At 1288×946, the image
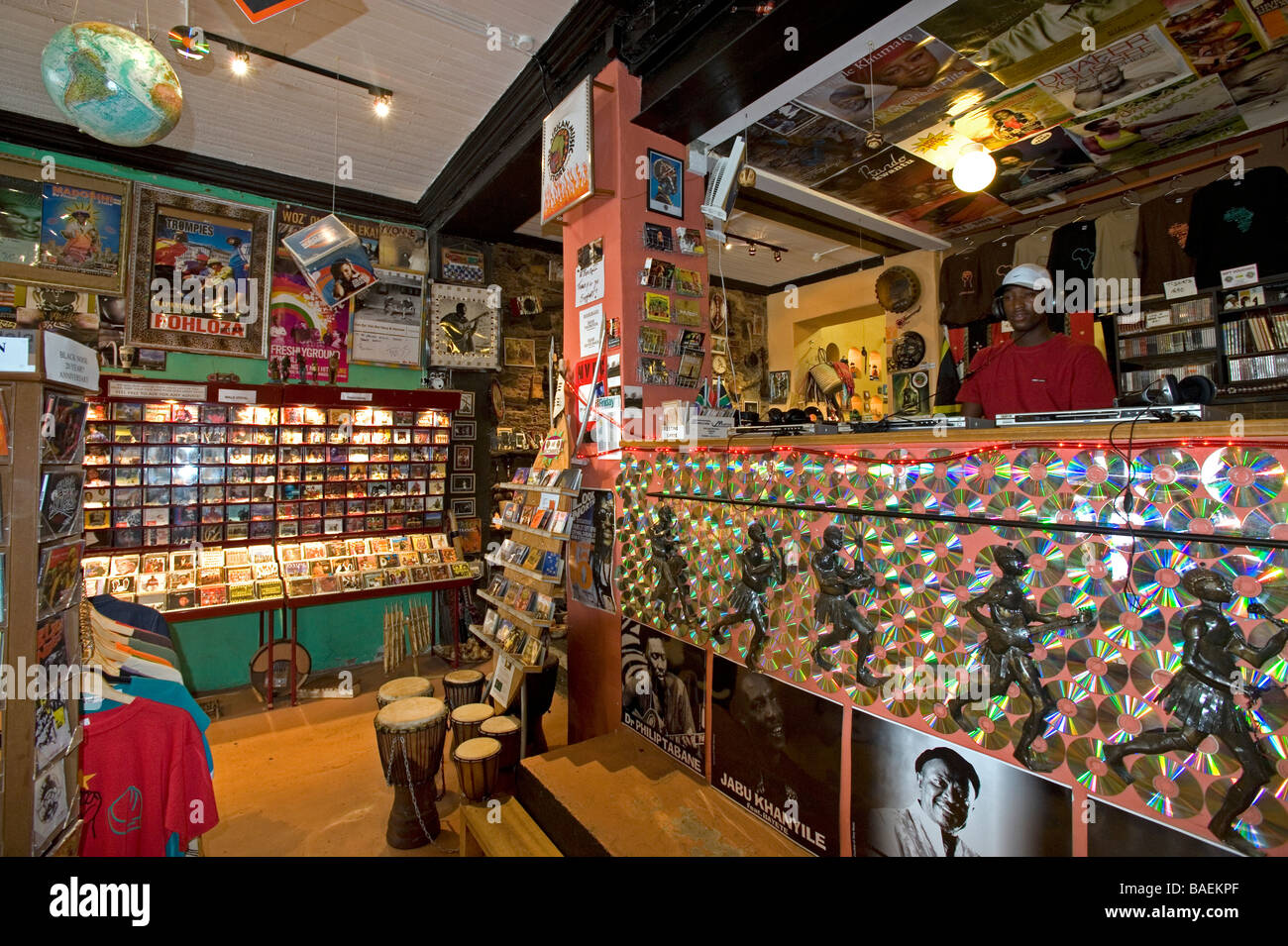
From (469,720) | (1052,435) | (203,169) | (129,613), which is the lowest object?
(469,720)

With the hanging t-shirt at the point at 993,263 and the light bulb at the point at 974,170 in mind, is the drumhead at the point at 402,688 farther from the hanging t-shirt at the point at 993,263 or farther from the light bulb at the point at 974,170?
the hanging t-shirt at the point at 993,263

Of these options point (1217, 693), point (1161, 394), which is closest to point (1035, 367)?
point (1161, 394)

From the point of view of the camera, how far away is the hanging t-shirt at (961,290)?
565cm

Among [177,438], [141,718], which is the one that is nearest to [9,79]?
[177,438]

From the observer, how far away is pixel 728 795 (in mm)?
2451

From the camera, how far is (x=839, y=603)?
199 cm

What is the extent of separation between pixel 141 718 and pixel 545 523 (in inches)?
79.1

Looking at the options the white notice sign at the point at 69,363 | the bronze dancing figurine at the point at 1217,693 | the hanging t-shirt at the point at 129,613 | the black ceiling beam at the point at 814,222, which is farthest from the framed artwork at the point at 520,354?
the bronze dancing figurine at the point at 1217,693

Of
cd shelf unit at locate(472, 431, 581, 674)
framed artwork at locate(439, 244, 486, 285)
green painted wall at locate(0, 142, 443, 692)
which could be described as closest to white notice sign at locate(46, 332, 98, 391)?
cd shelf unit at locate(472, 431, 581, 674)

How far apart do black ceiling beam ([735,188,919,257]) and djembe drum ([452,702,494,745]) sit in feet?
14.5

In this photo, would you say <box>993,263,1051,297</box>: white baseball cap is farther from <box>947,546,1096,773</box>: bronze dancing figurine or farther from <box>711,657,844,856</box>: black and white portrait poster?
<box>711,657,844,856</box>: black and white portrait poster

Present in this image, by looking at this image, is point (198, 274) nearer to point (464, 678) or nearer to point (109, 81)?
point (109, 81)

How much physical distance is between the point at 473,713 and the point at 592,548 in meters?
1.16
